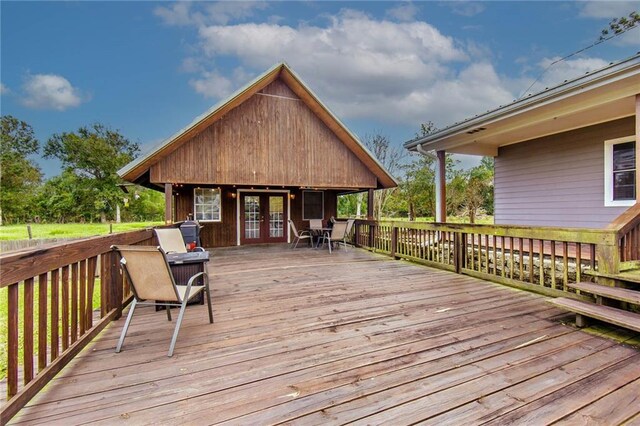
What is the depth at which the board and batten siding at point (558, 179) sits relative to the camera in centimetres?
555

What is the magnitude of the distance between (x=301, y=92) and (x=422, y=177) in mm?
9062

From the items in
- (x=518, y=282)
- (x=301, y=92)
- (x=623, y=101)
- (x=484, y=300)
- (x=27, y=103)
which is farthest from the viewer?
(x=27, y=103)

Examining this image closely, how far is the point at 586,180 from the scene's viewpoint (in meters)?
5.77

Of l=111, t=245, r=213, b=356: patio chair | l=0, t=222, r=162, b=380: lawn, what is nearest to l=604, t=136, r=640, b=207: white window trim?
l=111, t=245, r=213, b=356: patio chair

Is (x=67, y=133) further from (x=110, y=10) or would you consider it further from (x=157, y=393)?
(x=157, y=393)

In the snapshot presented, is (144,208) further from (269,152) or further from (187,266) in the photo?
(187,266)

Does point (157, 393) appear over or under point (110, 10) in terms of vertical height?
under

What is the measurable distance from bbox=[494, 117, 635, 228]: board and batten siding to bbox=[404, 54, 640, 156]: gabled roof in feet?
0.71

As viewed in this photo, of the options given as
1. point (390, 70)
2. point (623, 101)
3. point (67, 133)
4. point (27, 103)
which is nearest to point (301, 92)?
point (623, 101)

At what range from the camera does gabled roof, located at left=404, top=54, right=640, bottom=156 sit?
384 centimetres

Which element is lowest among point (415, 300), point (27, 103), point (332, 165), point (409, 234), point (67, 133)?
point (415, 300)

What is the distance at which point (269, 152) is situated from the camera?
27.6 feet

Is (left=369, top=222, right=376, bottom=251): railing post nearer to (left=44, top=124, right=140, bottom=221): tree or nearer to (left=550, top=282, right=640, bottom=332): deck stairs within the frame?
(left=550, top=282, right=640, bottom=332): deck stairs

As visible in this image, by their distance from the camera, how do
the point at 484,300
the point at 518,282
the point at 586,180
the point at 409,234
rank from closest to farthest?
the point at 484,300
the point at 518,282
the point at 586,180
the point at 409,234
